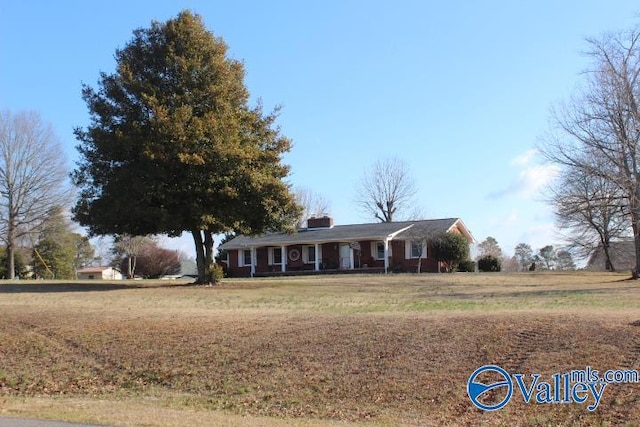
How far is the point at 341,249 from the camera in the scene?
48.5m

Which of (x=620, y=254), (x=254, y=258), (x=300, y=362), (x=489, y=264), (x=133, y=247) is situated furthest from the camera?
(x=133, y=247)

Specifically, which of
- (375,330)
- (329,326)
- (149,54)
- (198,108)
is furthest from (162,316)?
(149,54)

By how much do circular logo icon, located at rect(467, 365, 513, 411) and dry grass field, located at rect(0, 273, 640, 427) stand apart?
0.54 feet

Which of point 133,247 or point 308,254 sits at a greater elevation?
point 133,247

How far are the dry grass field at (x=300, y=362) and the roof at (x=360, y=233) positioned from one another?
27942 millimetres

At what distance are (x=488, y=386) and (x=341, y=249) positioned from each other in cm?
3808

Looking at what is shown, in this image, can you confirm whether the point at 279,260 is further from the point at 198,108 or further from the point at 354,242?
the point at 198,108

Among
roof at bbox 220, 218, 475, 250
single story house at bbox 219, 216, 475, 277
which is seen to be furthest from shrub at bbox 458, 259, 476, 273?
roof at bbox 220, 218, 475, 250

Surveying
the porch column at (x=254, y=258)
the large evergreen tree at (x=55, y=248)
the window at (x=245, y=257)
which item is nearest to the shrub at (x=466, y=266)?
the porch column at (x=254, y=258)

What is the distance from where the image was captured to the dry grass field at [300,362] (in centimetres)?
970

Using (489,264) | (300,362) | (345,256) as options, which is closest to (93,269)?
(345,256)

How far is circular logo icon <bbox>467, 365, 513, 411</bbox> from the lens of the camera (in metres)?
9.95

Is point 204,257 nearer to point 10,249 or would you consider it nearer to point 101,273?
point 10,249

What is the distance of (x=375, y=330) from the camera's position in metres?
13.3
